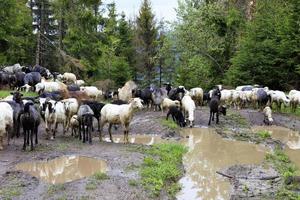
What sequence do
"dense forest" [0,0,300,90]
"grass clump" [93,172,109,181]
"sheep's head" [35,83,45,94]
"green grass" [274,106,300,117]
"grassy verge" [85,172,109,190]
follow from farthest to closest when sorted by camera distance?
"dense forest" [0,0,300,90]
"green grass" [274,106,300,117]
"sheep's head" [35,83,45,94]
"grass clump" [93,172,109,181]
"grassy verge" [85,172,109,190]

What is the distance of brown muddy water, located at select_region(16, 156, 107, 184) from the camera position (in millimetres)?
14383

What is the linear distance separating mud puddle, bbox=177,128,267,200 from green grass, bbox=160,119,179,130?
67 cm

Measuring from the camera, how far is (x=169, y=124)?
24250 millimetres

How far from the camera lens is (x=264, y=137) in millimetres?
21875

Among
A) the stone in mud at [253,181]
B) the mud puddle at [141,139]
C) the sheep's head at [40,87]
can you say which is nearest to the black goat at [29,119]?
the mud puddle at [141,139]

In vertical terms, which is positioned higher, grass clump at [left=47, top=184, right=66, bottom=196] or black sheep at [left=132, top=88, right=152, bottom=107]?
black sheep at [left=132, top=88, right=152, bottom=107]

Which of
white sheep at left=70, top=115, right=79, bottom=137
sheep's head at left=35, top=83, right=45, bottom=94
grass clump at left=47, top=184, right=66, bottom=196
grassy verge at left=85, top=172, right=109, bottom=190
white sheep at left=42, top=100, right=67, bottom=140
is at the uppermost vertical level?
sheep's head at left=35, top=83, right=45, bottom=94

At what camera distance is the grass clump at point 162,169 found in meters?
13.5

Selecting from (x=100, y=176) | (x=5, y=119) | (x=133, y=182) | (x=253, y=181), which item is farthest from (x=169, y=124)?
(x=133, y=182)

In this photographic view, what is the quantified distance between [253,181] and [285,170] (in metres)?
1.77

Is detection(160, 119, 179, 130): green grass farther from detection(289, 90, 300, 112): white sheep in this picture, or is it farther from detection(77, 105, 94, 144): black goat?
detection(289, 90, 300, 112): white sheep

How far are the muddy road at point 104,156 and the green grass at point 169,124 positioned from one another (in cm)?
25

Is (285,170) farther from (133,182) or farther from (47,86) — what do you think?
(47,86)

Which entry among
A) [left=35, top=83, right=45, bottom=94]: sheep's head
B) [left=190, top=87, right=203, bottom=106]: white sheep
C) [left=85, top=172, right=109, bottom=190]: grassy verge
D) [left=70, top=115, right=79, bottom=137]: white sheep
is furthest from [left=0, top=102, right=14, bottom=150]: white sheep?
[left=190, top=87, right=203, bottom=106]: white sheep
